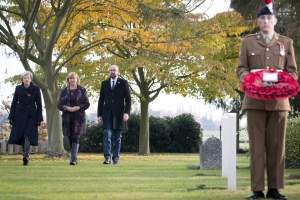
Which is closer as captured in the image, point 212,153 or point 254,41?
point 254,41

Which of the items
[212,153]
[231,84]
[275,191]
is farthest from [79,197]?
[231,84]

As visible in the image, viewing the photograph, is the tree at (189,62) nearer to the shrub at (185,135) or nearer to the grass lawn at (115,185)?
the shrub at (185,135)

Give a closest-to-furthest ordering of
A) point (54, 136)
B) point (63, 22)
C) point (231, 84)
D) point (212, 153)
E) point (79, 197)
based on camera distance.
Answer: point (79, 197), point (212, 153), point (54, 136), point (63, 22), point (231, 84)

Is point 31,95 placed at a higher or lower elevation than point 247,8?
lower

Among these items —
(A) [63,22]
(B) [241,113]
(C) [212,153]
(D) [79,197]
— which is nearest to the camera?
(D) [79,197]

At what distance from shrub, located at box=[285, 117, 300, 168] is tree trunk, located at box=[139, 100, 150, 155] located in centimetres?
1609

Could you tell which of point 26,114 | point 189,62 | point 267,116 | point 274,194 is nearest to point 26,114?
point 26,114

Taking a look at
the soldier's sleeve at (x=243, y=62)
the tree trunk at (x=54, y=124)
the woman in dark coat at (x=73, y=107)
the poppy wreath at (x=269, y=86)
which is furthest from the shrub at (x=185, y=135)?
the poppy wreath at (x=269, y=86)

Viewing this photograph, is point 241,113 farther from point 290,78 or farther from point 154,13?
point 290,78

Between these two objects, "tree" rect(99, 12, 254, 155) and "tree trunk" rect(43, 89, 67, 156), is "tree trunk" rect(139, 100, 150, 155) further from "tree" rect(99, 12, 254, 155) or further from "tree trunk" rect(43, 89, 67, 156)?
"tree trunk" rect(43, 89, 67, 156)

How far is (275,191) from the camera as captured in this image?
872cm

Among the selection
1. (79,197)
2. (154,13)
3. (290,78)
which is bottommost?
(79,197)

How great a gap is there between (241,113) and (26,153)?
27948mm

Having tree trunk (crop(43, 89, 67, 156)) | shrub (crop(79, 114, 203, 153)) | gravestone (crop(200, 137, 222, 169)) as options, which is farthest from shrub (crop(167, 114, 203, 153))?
gravestone (crop(200, 137, 222, 169))
